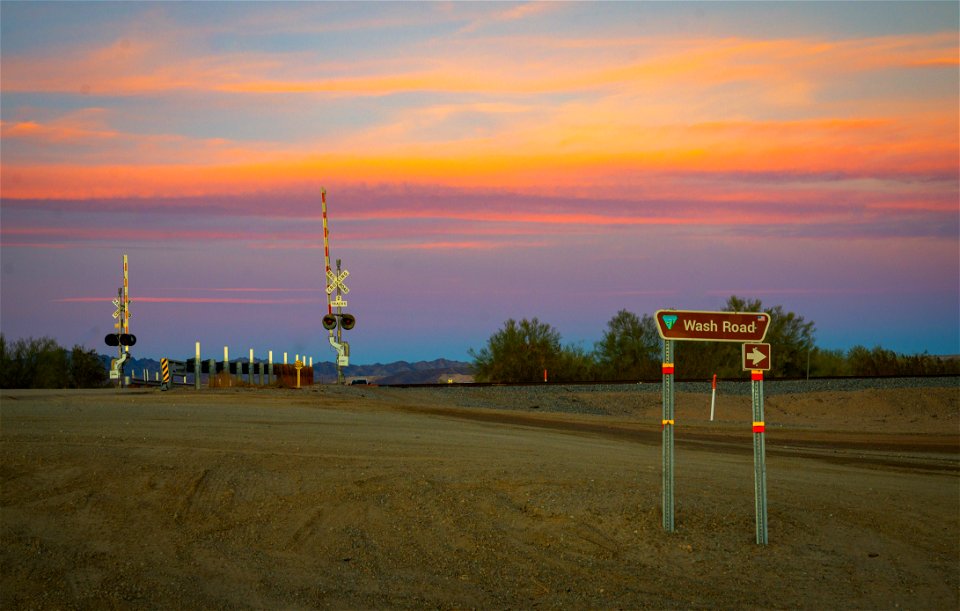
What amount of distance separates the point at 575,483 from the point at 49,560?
6739 mm

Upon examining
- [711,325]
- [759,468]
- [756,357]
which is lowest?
[759,468]

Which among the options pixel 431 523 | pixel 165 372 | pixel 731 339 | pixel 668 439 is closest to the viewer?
pixel 731 339

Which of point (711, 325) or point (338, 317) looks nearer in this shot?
point (711, 325)

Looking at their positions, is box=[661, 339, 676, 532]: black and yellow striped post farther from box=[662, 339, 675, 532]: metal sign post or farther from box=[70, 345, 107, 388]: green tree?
box=[70, 345, 107, 388]: green tree

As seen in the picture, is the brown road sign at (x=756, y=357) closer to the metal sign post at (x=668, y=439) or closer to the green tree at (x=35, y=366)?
the metal sign post at (x=668, y=439)

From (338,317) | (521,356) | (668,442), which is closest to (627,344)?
(521,356)

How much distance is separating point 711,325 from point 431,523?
3.88 metres

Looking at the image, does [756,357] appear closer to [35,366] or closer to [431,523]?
[431,523]

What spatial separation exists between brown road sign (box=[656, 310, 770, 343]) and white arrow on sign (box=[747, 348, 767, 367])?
138 mm

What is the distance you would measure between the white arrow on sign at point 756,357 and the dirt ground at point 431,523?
2015mm

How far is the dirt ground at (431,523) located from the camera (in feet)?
31.5

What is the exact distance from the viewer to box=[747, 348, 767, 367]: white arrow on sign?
11.2 metres

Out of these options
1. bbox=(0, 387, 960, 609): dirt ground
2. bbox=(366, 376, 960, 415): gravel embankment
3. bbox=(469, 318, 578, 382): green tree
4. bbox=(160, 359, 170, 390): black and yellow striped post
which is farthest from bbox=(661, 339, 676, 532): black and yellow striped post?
bbox=(469, 318, 578, 382): green tree

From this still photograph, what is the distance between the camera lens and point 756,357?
36.7 feet
